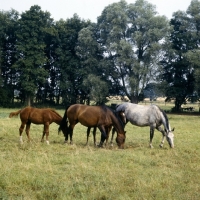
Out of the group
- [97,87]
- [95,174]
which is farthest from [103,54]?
[95,174]

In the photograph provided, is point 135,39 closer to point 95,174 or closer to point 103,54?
Result: point 103,54

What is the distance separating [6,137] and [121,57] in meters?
21.7

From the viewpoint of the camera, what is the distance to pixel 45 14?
42312 mm

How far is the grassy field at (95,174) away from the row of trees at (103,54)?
868 inches

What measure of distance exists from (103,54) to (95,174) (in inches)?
1238

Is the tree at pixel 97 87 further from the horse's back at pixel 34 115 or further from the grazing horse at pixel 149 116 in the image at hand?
the horse's back at pixel 34 115

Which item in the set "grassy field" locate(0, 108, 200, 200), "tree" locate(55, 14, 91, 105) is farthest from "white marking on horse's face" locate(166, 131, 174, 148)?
"tree" locate(55, 14, 91, 105)

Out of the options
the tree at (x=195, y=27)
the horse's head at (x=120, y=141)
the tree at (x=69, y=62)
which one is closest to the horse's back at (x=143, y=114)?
the horse's head at (x=120, y=141)

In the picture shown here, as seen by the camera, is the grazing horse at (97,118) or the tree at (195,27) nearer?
the grazing horse at (97,118)

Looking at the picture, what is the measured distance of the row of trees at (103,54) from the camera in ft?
107

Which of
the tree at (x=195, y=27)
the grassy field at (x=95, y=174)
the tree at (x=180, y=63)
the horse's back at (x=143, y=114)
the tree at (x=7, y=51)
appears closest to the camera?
the grassy field at (x=95, y=174)

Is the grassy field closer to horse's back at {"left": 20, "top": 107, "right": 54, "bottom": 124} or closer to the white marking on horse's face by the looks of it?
the white marking on horse's face

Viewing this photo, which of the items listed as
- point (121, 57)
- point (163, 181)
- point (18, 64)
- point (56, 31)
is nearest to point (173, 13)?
point (121, 57)

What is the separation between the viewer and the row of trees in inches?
1284
